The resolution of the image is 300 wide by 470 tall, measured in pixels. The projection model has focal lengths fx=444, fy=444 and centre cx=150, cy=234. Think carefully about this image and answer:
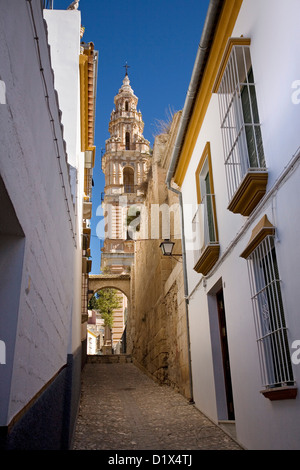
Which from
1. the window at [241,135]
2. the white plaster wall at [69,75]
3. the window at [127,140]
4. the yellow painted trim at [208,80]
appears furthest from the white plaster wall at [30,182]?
the window at [127,140]

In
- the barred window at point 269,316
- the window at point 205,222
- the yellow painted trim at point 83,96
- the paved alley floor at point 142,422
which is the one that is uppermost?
the yellow painted trim at point 83,96

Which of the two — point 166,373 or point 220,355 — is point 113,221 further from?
point 220,355

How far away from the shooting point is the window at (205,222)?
6.21 meters

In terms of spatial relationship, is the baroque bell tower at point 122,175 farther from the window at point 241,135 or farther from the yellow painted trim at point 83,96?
the window at point 241,135

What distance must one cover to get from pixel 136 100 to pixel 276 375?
45.1m

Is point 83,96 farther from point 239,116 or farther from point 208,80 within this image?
point 239,116

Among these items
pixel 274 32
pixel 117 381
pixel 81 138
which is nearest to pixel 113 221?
pixel 117 381

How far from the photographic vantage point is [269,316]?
4.13 m

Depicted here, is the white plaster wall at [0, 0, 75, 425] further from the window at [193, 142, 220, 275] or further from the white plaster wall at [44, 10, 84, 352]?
the white plaster wall at [44, 10, 84, 352]

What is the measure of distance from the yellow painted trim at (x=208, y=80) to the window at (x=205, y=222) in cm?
70

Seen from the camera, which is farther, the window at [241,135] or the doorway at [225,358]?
the doorway at [225,358]

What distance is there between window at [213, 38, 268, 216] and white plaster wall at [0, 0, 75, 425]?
1.82 m

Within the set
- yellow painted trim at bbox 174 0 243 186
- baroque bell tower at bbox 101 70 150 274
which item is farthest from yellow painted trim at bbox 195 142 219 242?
baroque bell tower at bbox 101 70 150 274

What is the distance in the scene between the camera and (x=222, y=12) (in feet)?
18.0
